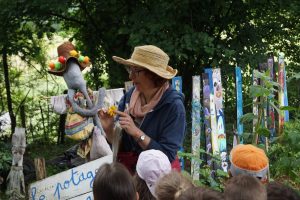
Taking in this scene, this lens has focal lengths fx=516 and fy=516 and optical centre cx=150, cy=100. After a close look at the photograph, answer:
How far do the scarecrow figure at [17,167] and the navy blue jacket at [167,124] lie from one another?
2160 millimetres

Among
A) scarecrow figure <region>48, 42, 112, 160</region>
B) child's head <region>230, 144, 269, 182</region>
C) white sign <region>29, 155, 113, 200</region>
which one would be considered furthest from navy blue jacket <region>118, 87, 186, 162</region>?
scarecrow figure <region>48, 42, 112, 160</region>

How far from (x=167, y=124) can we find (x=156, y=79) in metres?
0.29

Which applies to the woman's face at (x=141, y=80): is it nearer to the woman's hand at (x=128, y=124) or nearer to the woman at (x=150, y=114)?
the woman at (x=150, y=114)

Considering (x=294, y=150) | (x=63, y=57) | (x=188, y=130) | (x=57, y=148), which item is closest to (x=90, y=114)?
(x=63, y=57)

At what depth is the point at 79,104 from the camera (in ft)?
14.7

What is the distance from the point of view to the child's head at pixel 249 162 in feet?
8.55

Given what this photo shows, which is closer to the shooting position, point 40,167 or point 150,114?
point 150,114

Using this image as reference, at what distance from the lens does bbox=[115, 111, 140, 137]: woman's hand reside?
2838 millimetres

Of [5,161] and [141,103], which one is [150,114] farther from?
[5,161]

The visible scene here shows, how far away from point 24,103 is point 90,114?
173 inches

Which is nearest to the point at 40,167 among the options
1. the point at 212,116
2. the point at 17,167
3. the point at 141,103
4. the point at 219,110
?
the point at 17,167

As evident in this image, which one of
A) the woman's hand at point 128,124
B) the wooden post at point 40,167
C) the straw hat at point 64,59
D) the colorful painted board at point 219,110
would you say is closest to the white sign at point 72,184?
the wooden post at point 40,167

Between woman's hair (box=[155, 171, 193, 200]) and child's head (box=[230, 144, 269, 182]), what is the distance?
0.36 meters

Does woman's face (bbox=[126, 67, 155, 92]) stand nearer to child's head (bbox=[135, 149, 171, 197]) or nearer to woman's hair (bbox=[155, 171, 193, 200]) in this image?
child's head (bbox=[135, 149, 171, 197])
